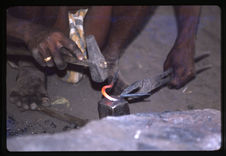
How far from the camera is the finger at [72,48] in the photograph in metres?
1.88

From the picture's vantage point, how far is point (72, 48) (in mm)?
1913

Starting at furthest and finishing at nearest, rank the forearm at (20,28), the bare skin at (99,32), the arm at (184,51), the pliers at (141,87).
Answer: the arm at (184,51) → the forearm at (20,28) → the bare skin at (99,32) → the pliers at (141,87)

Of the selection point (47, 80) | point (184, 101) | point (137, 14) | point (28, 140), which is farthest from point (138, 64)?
point (28, 140)

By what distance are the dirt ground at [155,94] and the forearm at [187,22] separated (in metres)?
0.38

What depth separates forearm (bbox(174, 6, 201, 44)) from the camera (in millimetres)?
2770

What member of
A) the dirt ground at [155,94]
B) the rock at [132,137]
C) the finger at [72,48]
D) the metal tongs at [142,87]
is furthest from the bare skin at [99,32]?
the rock at [132,137]

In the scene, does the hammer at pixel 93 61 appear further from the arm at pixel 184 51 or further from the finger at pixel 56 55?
the arm at pixel 184 51

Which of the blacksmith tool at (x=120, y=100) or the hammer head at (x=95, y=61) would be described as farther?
the hammer head at (x=95, y=61)

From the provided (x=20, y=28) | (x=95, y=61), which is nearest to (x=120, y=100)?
(x=95, y=61)

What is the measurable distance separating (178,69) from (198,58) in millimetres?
723

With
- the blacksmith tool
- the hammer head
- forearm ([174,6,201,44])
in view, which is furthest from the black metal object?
forearm ([174,6,201,44])

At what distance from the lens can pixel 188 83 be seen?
2.72 m

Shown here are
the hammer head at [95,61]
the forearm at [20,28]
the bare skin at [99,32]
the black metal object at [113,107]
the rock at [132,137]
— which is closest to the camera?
the rock at [132,137]
